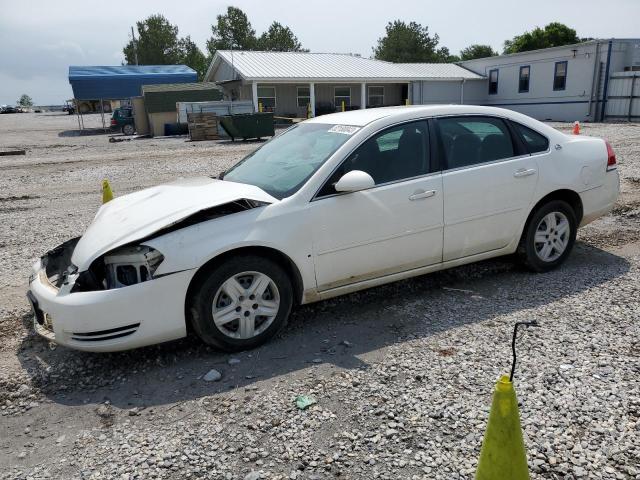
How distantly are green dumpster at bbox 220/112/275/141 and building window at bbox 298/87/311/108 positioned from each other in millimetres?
13987

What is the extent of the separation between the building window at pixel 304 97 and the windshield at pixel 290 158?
1263 inches

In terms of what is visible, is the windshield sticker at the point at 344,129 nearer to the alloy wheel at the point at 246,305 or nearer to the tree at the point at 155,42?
the alloy wheel at the point at 246,305

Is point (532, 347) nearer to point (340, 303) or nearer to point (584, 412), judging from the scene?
point (584, 412)

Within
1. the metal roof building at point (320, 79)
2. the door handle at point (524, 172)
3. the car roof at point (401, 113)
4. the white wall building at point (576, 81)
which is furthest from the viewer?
the metal roof building at point (320, 79)

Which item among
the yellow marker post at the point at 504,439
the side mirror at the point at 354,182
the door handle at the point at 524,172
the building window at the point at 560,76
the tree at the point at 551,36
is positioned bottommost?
the yellow marker post at the point at 504,439

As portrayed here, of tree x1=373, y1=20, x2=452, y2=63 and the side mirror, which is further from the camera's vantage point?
tree x1=373, y1=20, x2=452, y2=63

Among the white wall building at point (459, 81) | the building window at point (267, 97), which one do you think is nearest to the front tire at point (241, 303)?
the white wall building at point (459, 81)

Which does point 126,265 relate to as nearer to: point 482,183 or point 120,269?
point 120,269

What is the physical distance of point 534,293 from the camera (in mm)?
4676

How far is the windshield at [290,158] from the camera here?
13.5 ft

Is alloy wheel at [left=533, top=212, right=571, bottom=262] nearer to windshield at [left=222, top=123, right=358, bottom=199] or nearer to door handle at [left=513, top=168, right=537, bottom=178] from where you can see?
door handle at [left=513, top=168, right=537, bottom=178]

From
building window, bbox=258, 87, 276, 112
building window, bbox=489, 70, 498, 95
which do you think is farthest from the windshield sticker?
building window, bbox=489, 70, 498, 95

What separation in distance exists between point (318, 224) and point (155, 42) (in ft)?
275

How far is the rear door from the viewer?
445cm
